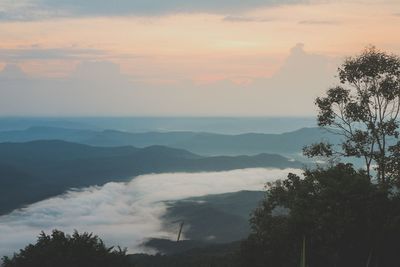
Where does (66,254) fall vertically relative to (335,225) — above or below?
below

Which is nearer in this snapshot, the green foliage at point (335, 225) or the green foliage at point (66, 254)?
the green foliage at point (335, 225)

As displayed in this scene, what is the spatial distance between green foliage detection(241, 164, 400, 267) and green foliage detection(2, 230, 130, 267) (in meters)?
12.7

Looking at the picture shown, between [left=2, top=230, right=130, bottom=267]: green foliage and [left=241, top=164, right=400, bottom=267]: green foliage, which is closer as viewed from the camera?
[left=241, top=164, right=400, bottom=267]: green foliage

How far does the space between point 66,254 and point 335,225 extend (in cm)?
2090

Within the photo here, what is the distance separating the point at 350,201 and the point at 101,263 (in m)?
20.3

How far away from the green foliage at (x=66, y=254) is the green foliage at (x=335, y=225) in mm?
12680

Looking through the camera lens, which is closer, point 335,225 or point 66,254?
point 335,225

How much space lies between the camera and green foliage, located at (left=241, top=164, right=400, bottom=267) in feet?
114

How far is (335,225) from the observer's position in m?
34.2

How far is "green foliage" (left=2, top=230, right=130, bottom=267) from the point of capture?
37.1 m

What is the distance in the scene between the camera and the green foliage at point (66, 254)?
37.1 m

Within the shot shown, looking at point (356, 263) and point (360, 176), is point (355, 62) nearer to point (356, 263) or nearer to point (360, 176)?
point (360, 176)

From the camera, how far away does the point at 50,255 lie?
3734cm

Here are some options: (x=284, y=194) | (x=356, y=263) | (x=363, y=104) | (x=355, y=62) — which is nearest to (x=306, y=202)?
(x=284, y=194)
